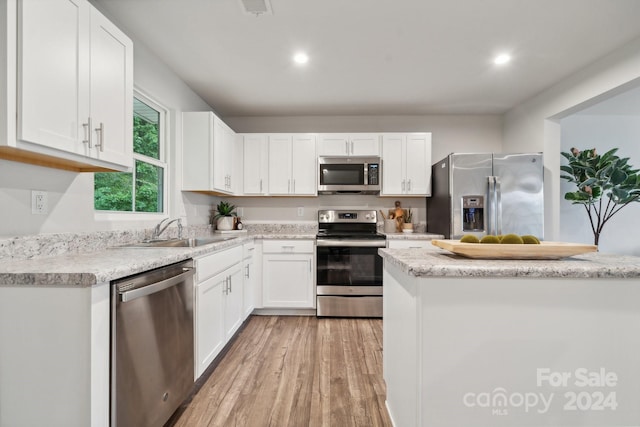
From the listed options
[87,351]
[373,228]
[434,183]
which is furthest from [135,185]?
[434,183]

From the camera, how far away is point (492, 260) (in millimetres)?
1200

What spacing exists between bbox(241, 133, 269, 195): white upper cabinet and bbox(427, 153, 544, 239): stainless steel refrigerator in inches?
83.2

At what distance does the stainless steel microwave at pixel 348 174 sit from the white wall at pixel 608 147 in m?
2.80

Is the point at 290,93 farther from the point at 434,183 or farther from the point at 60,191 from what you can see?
the point at 60,191

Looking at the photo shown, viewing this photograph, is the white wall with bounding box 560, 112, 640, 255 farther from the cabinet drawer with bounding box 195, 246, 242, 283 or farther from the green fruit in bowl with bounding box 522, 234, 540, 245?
the cabinet drawer with bounding box 195, 246, 242, 283

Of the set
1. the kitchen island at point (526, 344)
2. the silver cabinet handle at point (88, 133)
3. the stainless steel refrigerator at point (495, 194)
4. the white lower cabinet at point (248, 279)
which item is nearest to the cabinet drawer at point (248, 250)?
the white lower cabinet at point (248, 279)

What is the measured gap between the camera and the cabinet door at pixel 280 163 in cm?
375

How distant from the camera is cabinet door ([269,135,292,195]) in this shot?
12.3 feet

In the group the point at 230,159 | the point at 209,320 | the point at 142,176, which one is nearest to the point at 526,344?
the point at 209,320

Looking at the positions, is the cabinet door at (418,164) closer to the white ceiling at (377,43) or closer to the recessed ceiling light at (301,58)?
the white ceiling at (377,43)

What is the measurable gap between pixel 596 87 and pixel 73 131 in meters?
3.77

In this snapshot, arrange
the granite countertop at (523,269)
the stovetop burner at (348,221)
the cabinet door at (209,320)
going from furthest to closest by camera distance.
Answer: the stovetop burner at (348,221) → the cabinet door at (209,320) → the granite countertop at (523,269)

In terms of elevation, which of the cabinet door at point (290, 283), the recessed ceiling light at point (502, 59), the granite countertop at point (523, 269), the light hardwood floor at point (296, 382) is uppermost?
the recessed ceiling light at point (502, 59)

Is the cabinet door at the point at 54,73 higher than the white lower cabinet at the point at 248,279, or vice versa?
the cabinet door at the point at 54,73
